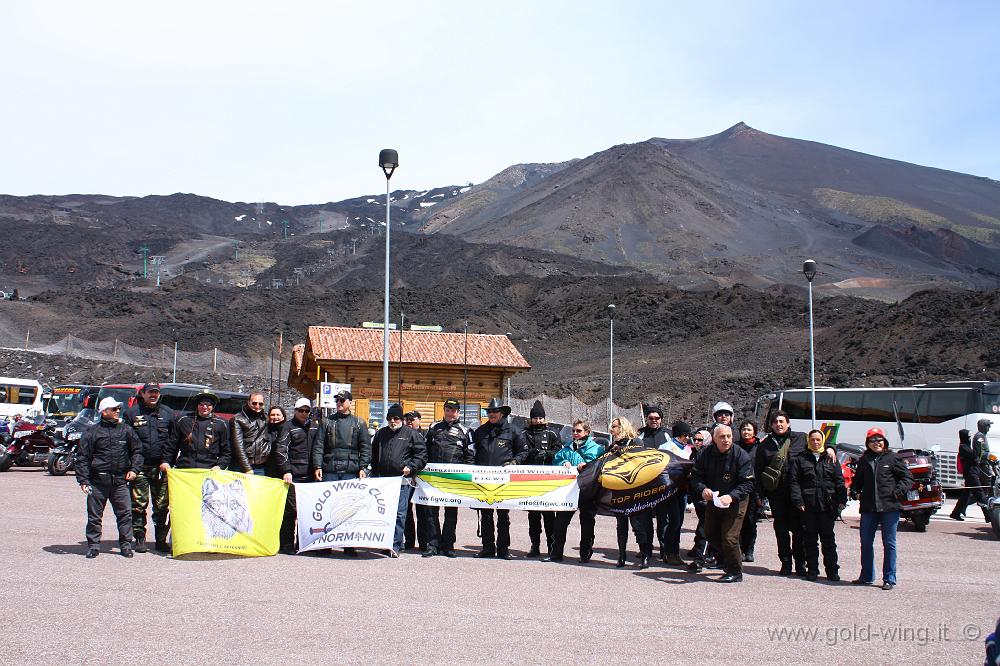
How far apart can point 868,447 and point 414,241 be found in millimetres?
124870

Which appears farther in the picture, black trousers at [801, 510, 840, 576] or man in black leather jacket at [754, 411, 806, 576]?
man in black leather jacket at [754, 411, 806, 576]

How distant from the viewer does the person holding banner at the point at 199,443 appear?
11211mm

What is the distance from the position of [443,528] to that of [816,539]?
4259 millimetres

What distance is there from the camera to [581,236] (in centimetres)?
14212

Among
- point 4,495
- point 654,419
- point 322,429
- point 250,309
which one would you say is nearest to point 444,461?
point 322,429

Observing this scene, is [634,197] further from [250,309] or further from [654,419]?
[654,419]

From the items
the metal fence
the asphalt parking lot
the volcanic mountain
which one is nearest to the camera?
the asphalt parking lot

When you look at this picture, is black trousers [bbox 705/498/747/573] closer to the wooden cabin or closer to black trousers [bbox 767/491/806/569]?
black trousers [bbox 767/491/806/569]

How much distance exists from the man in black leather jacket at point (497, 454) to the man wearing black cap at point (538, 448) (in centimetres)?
15

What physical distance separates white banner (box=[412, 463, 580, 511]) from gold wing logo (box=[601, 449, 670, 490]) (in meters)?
0.51

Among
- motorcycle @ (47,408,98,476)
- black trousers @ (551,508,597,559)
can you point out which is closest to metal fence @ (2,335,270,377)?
motorcycle @ (47,408,98,476)

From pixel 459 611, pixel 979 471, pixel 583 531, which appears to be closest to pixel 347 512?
pixel 583 531

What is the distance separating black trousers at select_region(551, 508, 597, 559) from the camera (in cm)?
1134

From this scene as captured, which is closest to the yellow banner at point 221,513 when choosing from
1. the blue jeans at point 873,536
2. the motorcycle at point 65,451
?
the blue jeans at point 873,536
